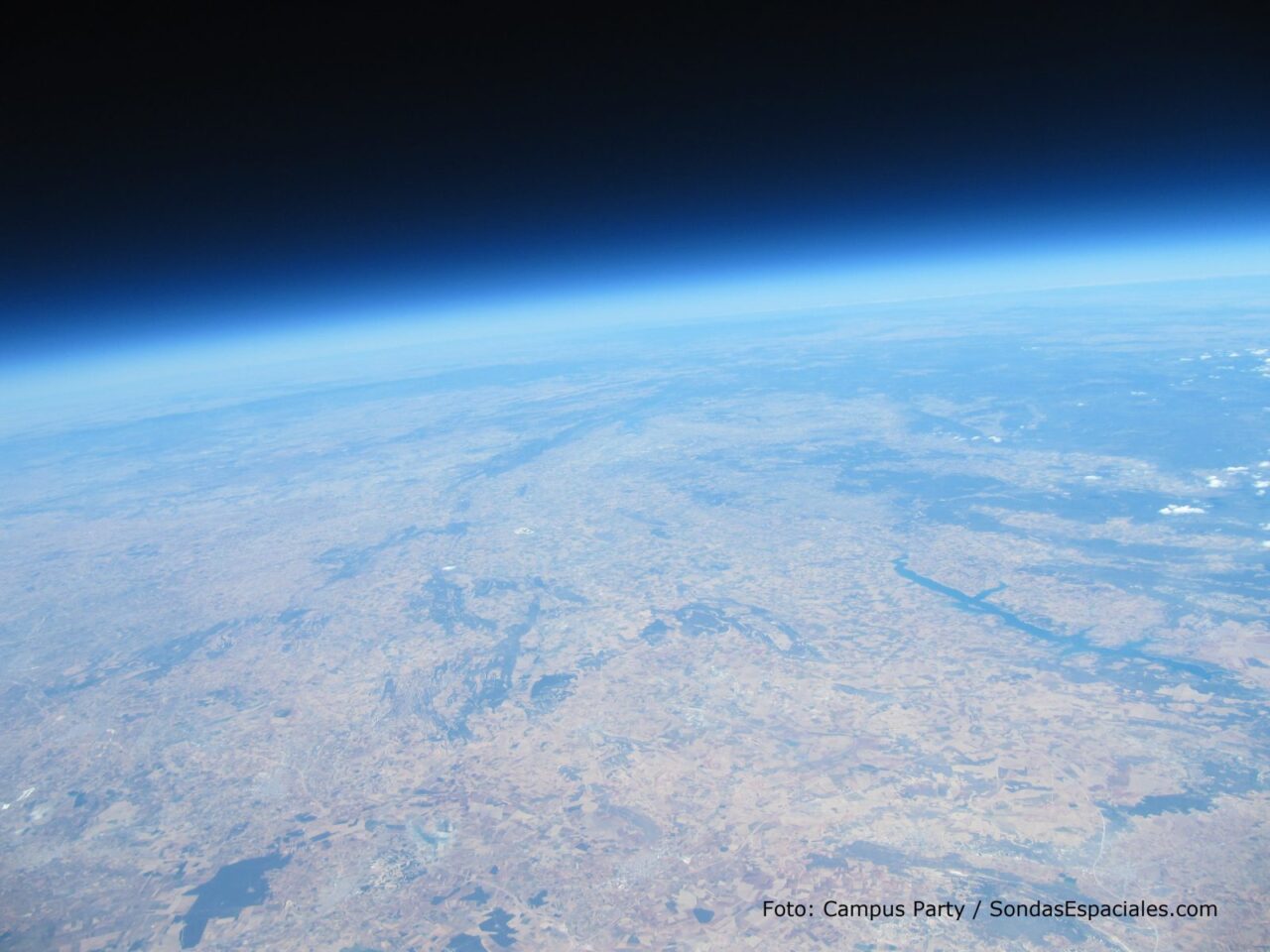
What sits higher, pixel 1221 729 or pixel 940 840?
pixel 940 840

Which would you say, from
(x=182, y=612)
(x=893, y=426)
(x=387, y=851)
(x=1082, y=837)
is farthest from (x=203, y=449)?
(x=1082, y=837)

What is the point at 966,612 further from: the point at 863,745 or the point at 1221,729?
the point at 863,745

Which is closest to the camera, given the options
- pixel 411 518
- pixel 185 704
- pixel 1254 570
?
pixel 185 704

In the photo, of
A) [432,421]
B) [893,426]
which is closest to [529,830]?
[893,426]

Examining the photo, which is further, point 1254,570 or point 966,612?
point 1254,570

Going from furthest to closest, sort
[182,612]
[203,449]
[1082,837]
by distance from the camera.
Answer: [203,449] < [182,612] < [1082,837]

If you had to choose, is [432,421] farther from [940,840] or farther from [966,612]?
[940,840]
